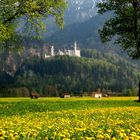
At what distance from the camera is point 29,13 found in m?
43.0

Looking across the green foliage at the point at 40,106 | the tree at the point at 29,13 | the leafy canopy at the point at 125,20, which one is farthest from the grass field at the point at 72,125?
the leafy canopy at the point at 125,20

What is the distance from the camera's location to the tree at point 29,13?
141ft

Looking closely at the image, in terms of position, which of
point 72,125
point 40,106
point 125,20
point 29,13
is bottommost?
point 72,125

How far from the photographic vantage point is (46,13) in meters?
45.0

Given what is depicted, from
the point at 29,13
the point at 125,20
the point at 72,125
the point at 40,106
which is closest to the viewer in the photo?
the point at 72,125

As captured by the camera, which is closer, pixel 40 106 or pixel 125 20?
pixel 40 106

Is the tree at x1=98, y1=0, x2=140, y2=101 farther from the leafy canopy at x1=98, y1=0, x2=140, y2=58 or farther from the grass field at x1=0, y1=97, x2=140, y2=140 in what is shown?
the grass field at x1=0, y1=97, x2=140, y2=140

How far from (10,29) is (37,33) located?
2.96 meters

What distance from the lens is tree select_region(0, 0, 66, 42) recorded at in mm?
42875

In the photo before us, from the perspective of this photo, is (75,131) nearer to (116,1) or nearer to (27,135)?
(27,135)

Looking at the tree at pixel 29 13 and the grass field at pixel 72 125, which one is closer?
the grass field at pixel 72 125

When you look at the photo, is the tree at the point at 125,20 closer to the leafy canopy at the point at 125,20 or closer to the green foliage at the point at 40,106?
the leafy canopy at the point at 125,20

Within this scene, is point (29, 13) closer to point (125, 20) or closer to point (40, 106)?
point (40, 106)

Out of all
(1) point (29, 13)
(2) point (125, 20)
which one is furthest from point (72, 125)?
(2) point (125, 20)
